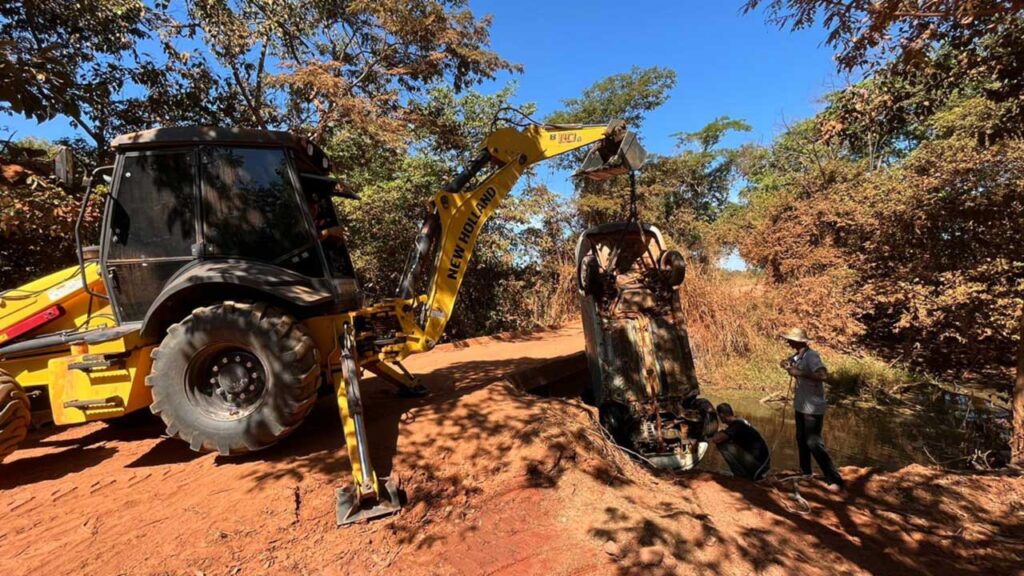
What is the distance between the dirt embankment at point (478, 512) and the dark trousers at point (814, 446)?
0.20m

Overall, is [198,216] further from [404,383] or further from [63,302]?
[404,383]

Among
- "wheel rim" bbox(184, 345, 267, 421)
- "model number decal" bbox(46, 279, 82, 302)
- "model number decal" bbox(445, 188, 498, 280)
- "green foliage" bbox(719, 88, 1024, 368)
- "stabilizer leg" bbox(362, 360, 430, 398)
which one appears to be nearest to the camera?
"wheel rim" bbox(184, 345, 267, 421)

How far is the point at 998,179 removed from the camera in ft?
27.1

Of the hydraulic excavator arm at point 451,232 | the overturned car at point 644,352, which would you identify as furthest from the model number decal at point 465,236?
the overturned car at point 644,352

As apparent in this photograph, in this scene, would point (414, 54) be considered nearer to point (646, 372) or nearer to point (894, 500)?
point (646, 372)

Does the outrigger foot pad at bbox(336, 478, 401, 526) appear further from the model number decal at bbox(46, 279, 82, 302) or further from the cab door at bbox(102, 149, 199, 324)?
the model number decal at bbox(46, 279, 82, 302)

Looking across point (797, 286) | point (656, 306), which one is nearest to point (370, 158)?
point (656, 306)

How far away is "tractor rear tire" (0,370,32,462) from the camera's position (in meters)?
3.39

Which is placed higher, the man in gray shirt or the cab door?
the cab door

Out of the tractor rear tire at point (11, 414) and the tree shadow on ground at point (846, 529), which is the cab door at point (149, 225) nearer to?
the tractor rear tire at point (11, 414)

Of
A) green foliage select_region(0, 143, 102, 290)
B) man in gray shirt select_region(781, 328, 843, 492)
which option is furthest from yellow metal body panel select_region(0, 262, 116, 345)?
man in gray shirt select_region(781, 328, 843, 492)

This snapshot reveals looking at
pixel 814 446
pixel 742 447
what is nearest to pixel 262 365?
pixel 742 447

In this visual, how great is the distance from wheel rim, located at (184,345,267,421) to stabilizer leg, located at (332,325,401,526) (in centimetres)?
81

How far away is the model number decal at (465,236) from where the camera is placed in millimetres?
4801
